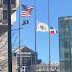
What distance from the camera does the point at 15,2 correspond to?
57.0m

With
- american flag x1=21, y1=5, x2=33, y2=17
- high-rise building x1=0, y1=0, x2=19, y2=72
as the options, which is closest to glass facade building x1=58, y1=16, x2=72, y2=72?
american flag x1=21, y1=5, x2=33, y2=17

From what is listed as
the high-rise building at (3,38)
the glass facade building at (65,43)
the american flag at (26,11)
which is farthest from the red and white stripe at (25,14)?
the glass facade building at (65,43)

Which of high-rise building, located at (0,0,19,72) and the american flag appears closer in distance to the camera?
high-rise building, located at (0,0,19,72)

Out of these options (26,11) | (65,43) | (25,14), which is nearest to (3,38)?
(25,14)

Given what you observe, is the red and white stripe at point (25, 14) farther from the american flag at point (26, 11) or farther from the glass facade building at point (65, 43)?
the glass facade building at point (65, 43)

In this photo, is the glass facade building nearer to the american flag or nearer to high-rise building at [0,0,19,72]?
the american flag

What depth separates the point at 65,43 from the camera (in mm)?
39969

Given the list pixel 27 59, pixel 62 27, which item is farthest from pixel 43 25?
pixel 27 59

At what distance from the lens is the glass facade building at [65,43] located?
39688 mm

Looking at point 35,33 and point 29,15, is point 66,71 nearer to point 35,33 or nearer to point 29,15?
point 29,15

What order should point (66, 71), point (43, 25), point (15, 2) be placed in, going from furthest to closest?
point (15, 2)
point (43, 25)
point (66, 71)

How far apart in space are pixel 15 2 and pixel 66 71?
21.0m

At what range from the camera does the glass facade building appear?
39.7 m

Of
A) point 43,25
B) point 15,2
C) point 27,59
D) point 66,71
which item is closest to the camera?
point 66,71
